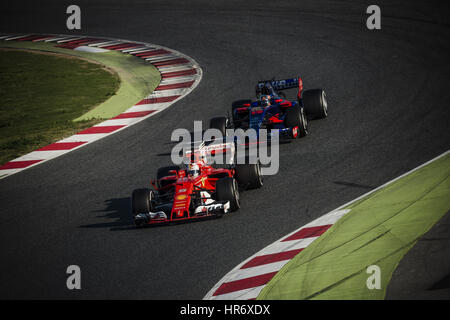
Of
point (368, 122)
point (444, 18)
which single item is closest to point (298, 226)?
point (368, 122)

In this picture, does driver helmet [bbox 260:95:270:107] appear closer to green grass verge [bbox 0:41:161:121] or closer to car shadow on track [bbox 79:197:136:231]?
car shadow on track [bbox 79:197:136:231]

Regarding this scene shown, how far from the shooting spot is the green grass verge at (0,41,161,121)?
19.3 m

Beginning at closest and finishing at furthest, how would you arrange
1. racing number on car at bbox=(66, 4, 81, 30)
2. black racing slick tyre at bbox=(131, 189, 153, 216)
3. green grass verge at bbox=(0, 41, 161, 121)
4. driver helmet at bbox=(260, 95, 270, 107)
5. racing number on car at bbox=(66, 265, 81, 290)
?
racing number on car at bbox=(66, 265, 81, 290), black racing slick tyre at bbox=(131, 189, 153, 216), driver helmet at bbox=(260, 95, 270, 107), green grass verge at bbox=(0, 41, 161, 121), racing number on car at bbox=(66, 4, 81, 30)

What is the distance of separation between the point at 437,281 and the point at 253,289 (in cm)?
260

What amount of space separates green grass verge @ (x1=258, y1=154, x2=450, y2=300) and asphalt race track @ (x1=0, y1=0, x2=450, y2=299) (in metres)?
0.86

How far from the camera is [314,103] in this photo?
15.8m

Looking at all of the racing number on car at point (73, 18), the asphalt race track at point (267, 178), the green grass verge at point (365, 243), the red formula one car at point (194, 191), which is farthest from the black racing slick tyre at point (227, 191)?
the racing number on car at point (73, 18)

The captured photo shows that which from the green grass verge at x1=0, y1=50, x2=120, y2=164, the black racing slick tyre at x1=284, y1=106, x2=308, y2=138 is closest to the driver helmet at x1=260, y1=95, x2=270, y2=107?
the black racing slick tyre at x1=284, y1=106, x2=308, y2=138

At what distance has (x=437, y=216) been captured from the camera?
908 centimetres

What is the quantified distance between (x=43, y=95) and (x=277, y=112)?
1025 cm

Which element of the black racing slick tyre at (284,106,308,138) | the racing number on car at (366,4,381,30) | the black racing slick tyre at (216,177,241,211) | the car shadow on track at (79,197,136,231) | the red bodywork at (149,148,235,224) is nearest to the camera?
the red bodywork at (149,148,235,224)

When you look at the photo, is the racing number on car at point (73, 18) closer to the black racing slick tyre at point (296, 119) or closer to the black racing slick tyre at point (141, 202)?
the black racing slick tyre at point (296, 119)

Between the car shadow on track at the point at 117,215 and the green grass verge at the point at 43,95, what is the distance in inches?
205
